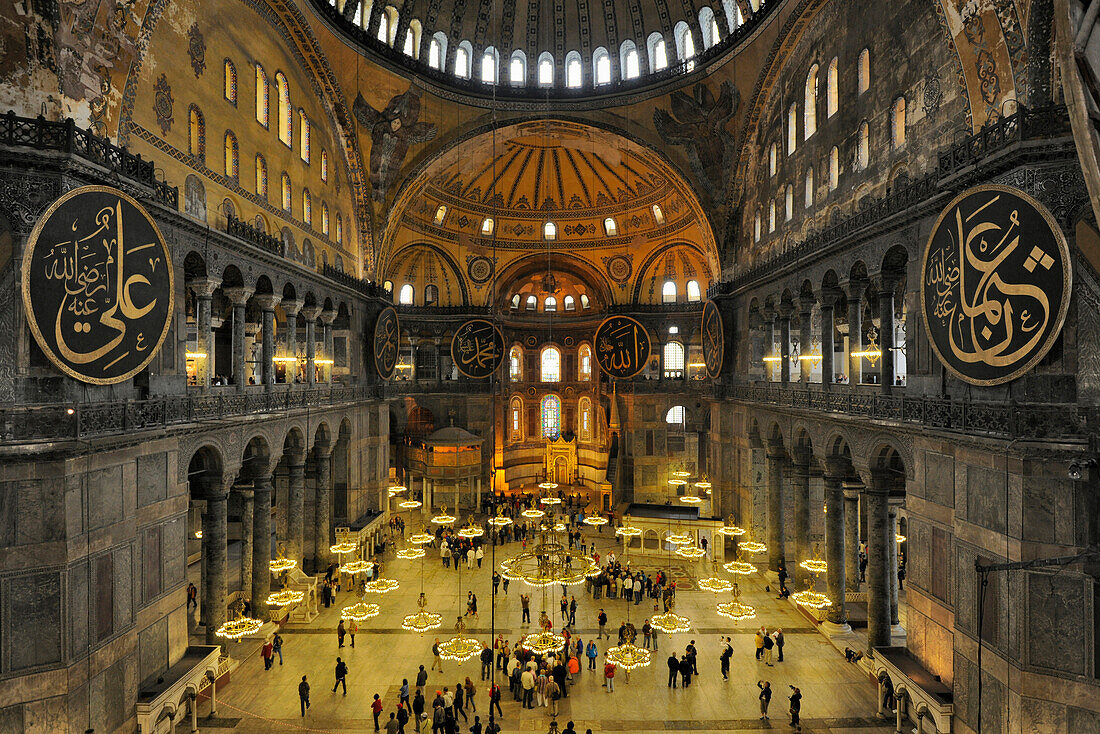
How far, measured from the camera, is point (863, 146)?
12586mm

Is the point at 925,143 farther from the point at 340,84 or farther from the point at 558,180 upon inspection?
the point at 558,180

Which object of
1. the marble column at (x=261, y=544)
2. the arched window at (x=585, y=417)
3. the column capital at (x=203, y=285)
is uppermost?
the column capital at (x=203, y=285)

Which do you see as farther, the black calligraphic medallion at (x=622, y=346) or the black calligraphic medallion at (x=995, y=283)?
the black calligraphic medallion at (x=622, y=346)

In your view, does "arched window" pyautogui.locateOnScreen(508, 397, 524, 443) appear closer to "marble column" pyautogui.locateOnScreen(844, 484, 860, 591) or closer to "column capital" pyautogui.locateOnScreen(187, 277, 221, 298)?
"marble column" pyautogui.locateOnScreen(844, 484, 860, 591)

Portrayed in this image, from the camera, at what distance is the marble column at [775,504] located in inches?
683

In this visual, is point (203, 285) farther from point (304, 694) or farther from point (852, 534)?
point (852, 534)

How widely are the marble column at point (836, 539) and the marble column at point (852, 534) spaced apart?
0.40 meters

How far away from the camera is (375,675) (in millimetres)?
12023

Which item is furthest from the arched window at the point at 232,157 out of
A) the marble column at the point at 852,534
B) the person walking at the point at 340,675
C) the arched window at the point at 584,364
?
the arched window at the point at 584,364

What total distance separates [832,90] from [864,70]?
154 centimetres

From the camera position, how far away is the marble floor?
34.1 ft

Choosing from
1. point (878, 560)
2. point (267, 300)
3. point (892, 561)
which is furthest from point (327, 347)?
point (892, 561)

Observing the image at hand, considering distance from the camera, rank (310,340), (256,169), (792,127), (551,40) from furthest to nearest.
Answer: (551,40), (310,340), (792,127), (256,169)

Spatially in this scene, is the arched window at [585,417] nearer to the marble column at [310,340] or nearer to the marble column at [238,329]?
the marble column at [310,340]
